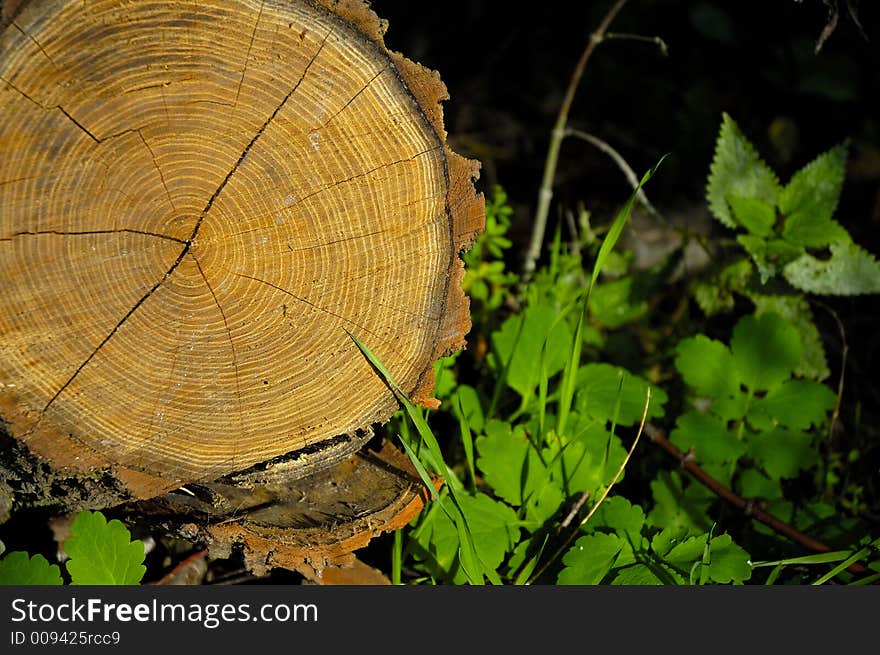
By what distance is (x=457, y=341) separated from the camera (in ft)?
6.27

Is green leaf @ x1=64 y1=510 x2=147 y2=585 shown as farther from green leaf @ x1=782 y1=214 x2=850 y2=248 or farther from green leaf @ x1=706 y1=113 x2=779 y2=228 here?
green leaf @ x1=782 y1=214 x2=850 y2=248

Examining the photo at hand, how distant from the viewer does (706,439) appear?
2344 mm

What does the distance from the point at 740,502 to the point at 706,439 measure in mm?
194

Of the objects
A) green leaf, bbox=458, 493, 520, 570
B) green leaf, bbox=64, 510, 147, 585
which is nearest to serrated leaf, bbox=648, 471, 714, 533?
green leaf, bbox=458, 493, 520, 570

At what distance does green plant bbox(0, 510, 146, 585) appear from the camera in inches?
68.0

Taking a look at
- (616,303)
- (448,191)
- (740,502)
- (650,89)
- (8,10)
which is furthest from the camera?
(650,89)

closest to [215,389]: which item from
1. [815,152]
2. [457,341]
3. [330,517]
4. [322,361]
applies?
[322,361]

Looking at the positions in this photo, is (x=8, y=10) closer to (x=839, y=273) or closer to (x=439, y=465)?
(x=439, y=465)

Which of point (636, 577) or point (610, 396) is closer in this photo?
point (636, 577)

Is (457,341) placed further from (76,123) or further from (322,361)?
(76,123)

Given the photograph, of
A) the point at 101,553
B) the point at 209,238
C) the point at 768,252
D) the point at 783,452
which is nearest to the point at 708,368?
the point at 783,452

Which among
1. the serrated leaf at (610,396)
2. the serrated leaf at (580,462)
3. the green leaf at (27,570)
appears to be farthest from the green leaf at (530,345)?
the green leaf at (27,570)

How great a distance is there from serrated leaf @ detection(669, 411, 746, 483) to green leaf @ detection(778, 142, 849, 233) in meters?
0.68

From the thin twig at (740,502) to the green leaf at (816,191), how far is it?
0.77 metres
